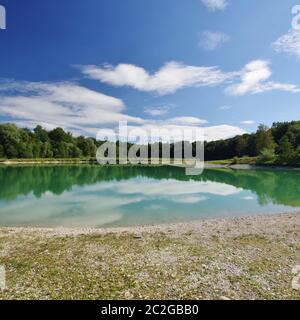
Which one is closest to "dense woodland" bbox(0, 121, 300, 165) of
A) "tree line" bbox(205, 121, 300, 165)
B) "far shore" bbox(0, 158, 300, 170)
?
"tree line" bbox(205, 121, 300, 165)

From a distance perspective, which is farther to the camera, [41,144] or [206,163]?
[41,144]

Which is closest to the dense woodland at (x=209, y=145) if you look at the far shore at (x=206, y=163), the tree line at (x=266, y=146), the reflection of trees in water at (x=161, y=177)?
the tree line at (x=266, y=146)

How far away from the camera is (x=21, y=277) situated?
6285 mm

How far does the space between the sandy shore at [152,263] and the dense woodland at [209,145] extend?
5642 cm

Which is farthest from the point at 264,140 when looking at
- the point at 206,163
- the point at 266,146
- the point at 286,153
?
the point at 286,153

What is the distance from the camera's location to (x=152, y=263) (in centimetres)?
713

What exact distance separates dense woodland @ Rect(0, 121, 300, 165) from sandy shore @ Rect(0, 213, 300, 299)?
56420 mm

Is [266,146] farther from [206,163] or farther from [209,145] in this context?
[209,145]

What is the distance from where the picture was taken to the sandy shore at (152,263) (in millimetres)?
5566

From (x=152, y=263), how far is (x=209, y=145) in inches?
4361

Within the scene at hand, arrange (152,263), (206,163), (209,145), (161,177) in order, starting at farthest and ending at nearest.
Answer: (209,145) → (206,163) → (161,177) → (152,263)

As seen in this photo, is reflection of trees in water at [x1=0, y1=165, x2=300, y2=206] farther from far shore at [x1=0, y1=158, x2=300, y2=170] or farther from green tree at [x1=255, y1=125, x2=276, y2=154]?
green tree at [x1=255, y1=125, x2=276, y2=154]
